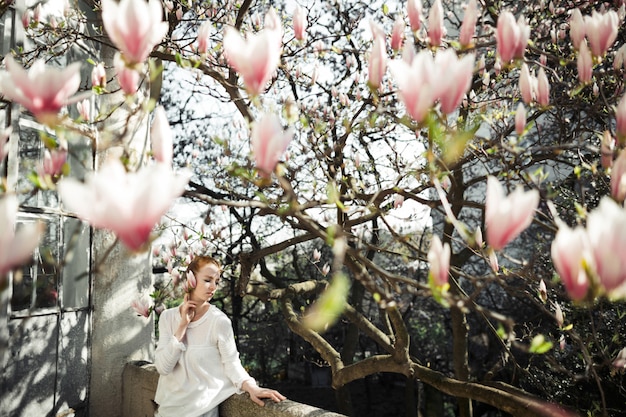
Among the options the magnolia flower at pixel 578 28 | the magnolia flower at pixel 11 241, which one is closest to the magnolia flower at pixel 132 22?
the magnolia flower at pixel 11 241

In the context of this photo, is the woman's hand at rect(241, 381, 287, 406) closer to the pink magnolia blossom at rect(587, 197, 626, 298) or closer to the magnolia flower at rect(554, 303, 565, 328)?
the magnolia flower at rect(554, 303, 565, 328)

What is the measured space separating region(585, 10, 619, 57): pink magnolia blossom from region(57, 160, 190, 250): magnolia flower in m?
0.88

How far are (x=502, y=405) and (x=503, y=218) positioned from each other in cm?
206

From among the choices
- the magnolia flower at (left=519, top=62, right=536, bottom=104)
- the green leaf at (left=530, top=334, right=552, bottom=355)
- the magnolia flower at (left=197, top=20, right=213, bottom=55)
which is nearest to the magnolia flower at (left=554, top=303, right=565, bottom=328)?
the green leaf at (left=530, top=334, right=552, bottom=355)

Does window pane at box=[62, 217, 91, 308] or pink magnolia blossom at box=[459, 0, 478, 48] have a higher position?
A: pink magnolia blossom at box=[459, 0, 478, 48]

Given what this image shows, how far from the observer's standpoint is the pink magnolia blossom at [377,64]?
0.95 meters

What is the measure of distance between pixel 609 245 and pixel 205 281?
2180 millimetres

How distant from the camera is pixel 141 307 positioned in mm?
3223

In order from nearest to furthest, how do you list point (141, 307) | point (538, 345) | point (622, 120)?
point (538, 345) < point (622, 120) < point (141, 307)

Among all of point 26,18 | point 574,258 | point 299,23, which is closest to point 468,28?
point 299,23

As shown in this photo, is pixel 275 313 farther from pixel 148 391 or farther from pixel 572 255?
pixel 572 255

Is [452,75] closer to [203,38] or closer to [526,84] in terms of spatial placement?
[526,84]

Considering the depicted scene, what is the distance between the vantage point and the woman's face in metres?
2.56

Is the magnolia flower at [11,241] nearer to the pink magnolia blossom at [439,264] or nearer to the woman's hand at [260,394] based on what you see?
the pink magnolia blossom at [439,264]
